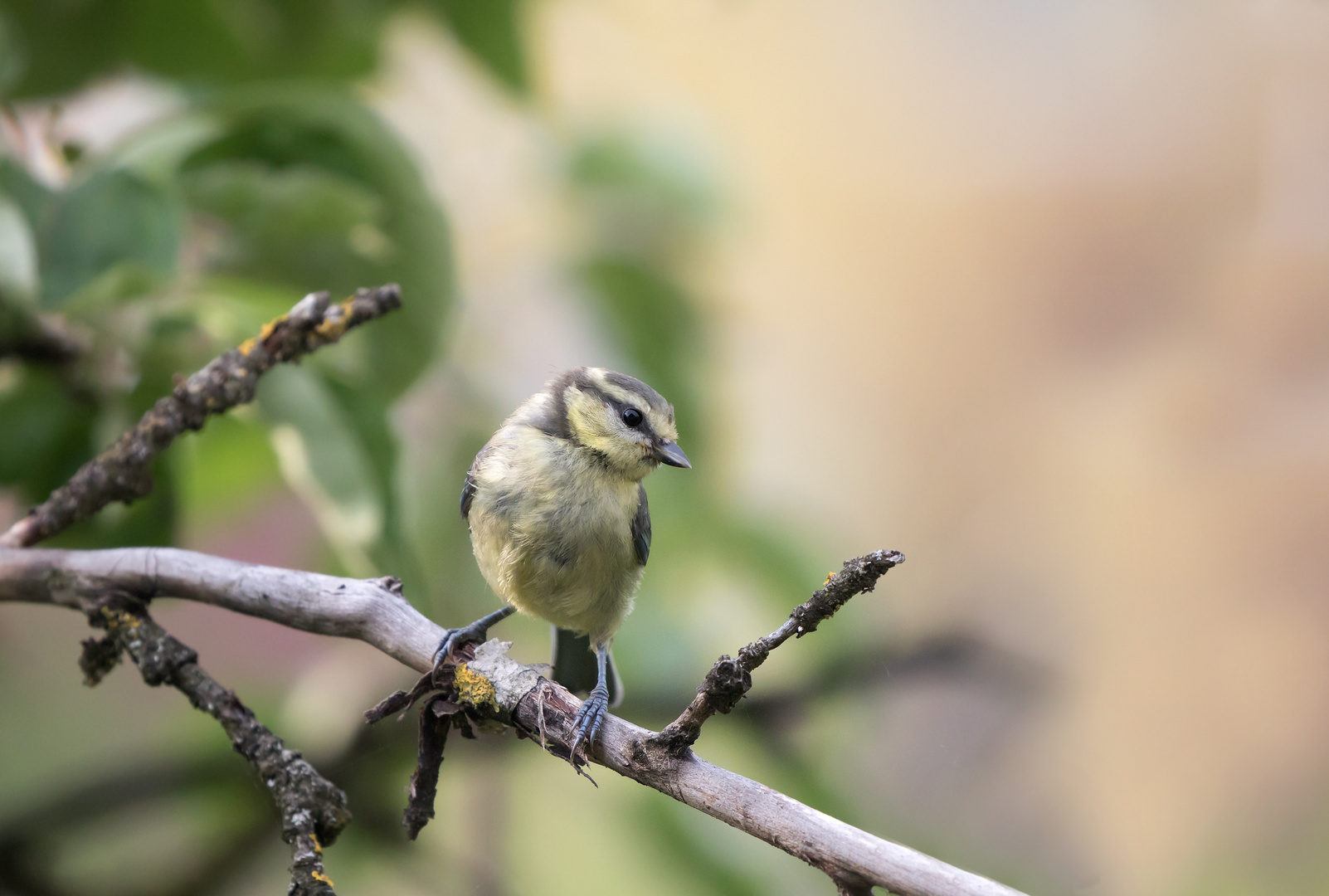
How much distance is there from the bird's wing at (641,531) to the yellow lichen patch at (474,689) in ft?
0.61

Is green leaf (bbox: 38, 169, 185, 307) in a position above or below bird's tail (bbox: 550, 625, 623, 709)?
above

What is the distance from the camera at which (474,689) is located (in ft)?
1.04

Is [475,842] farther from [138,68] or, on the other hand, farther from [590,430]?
[138,68]

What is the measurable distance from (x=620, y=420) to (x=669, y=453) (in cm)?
3

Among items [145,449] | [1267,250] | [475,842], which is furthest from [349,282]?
[1267,250]

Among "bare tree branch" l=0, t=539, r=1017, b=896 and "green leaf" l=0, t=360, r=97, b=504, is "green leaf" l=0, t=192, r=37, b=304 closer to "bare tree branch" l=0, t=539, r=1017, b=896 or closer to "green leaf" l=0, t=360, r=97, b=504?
"green leaf" l=0, t=360, r=97, b=504

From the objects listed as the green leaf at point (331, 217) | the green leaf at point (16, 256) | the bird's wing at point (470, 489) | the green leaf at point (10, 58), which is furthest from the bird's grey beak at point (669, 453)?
the green leaf at point (10, 58)

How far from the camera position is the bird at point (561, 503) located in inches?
18.0

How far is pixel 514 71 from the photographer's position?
2.25 ft

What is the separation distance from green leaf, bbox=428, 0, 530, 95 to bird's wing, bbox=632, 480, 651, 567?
35 centimetres

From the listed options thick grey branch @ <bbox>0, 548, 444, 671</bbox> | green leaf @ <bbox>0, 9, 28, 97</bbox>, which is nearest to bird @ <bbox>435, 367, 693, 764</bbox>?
thick grey branch @ <bbox>0, 548, 444, 671</bbox>

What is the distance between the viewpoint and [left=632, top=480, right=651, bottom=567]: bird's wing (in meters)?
0.50

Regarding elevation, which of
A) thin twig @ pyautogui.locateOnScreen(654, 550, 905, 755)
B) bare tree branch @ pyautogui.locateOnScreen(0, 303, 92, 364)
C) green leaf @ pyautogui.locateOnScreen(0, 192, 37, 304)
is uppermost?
green leaf @ pyautogui.locateOnScreen(0, 192, 37, 304)

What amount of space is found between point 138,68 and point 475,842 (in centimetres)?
66
